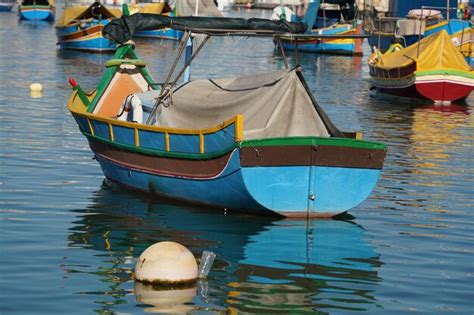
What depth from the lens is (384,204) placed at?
65.5ft

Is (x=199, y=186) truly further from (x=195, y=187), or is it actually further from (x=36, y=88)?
(x=36, y=88)

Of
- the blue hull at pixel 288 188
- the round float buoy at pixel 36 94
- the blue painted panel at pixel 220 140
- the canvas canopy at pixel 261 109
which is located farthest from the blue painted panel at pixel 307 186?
the round float buoy at pixel 36 94

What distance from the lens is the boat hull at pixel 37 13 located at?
9181 cm

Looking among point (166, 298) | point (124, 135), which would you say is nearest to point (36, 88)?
point (124, 135)

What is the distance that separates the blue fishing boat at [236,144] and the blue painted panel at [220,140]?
0.02 meters

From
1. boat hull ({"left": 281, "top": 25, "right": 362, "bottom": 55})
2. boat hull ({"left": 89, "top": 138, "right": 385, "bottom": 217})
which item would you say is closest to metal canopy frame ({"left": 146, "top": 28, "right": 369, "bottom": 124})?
boat hull ({"left": 89, "top": 138, "right": 385, "bottom": 217})

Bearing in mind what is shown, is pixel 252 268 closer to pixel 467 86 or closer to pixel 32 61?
pixel 467 86

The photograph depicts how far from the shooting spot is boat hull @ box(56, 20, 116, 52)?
59625mm

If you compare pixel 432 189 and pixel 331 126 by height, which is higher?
pixel 331 126

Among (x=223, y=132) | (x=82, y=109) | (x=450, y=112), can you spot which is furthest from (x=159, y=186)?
(x=450, y=112)

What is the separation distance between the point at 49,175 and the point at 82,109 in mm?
1680

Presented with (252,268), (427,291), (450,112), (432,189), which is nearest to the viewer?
(427,291)

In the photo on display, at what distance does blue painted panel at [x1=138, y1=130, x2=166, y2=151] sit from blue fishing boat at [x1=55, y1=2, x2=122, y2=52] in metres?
40.4

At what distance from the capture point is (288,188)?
1742 cm
